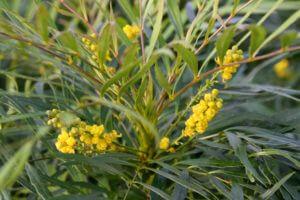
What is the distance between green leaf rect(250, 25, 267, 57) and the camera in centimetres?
49

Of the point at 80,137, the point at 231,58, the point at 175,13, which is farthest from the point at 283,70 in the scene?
the point at 80,137

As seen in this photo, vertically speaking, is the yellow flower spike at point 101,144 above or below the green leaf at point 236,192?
above

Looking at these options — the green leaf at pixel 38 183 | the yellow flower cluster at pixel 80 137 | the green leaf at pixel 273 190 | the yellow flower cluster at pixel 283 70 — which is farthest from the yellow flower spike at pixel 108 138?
the yellow flower cluster at pixel 283 70

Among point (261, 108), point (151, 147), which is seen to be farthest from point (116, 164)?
point (261, 108)

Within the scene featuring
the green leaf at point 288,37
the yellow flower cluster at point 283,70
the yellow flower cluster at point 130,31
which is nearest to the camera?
the green leaf at point 288,37

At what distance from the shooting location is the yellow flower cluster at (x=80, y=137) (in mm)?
597

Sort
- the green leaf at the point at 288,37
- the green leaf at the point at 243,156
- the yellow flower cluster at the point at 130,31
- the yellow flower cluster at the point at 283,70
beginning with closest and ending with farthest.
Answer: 1. the green leaf at the point at 288,37
2. the green leaf at the point at 243,156
3. the yellow flower cluster at the point at 130,31
4. the yellow flower cluster at the point at 283,70

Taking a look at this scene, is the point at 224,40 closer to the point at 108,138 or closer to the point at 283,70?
the point at 108,138

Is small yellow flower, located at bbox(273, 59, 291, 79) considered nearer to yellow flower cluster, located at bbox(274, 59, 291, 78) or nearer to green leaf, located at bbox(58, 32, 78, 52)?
yellow flower cluster, located at bbox(274, 59, 291, 78)

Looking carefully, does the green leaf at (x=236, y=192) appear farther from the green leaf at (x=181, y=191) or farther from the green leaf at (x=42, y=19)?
the green leaf at (x=42, y=19)

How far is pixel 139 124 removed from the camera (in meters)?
0.68

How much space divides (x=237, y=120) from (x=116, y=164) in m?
0.21

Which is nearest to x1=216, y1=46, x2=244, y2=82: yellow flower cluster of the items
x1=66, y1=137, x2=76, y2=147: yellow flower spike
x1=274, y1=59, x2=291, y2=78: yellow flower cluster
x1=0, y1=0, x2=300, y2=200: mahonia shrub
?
x1=0, y1=0, x2=300, y2=200: mahonia shrub

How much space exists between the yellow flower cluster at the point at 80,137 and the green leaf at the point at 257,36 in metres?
A: 0.22
